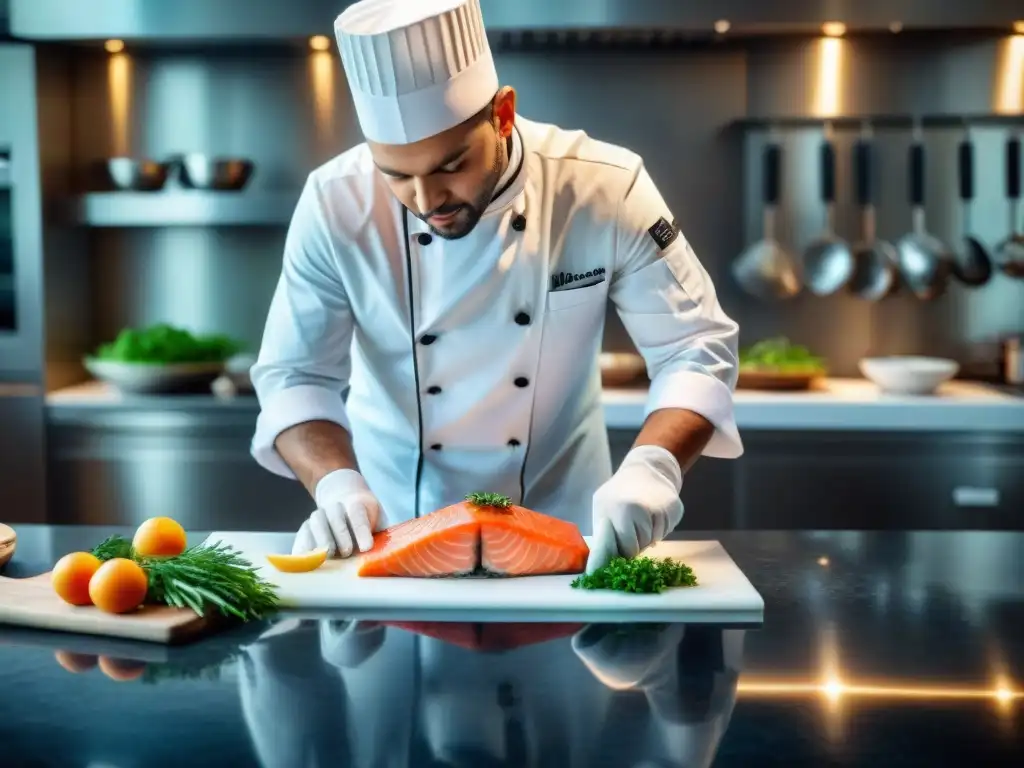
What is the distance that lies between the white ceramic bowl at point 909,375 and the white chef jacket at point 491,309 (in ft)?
5.35

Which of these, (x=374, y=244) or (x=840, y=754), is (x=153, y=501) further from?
(x=840, y=754)

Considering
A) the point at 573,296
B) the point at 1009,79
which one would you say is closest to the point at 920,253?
the point at 1009,79

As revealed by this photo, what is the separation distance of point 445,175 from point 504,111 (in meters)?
0.22

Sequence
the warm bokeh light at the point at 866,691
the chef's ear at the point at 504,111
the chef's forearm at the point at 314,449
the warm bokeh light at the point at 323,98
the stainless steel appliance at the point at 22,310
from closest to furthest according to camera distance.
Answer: the warm bokeh light at the point at 866,691 → the chef's ear at the point at 504,111 → the chef's forearm at the point at 314,449 → the stainless steel appliance at the point at 22,310 → the warm bokeh light at the point at 323,98

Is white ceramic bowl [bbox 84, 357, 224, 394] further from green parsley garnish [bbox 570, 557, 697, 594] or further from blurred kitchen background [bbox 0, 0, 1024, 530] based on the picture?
green parsley garnish [bbox 570, 557, 697, 594]

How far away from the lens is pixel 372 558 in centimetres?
195

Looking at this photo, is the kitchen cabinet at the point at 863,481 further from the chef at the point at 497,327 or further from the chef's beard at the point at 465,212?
the chef's beard at the point at 465,212

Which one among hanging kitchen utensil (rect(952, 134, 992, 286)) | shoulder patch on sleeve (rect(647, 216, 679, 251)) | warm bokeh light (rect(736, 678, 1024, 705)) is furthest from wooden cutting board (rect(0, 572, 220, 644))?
hanging kitchen utensil (rect(952, 134, 992, 286))

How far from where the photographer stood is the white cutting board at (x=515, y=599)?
1.78 metres

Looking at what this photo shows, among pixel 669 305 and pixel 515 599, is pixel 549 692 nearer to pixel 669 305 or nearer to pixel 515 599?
pixel 515 599

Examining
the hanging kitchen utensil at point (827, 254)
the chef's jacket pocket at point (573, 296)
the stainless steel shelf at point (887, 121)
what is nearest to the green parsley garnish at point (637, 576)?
the chef's jacket pocket at point (573, 296)

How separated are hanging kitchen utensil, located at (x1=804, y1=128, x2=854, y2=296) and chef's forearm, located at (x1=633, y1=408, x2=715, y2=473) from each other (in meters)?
2.04

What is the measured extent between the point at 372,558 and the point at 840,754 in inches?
33.5


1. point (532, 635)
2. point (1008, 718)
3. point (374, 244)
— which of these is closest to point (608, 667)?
point (532, 635)
